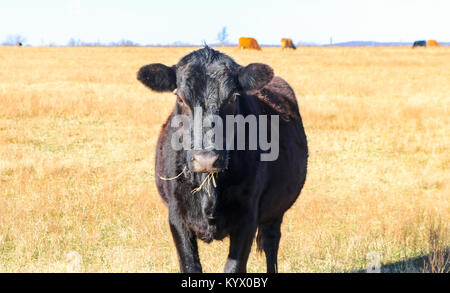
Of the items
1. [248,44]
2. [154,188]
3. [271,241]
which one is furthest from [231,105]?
[248,44]

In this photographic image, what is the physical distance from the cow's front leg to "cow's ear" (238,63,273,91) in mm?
1144

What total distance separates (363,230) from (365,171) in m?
4.68

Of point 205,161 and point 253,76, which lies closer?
point 205,161

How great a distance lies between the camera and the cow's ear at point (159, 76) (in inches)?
174

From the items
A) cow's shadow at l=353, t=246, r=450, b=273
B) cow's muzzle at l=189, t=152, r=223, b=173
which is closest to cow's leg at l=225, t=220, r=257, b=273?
cow's muzzle at l=189, t=152, r=223, b=173

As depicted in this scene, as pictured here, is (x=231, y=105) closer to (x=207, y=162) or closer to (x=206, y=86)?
(x=206, y=86)

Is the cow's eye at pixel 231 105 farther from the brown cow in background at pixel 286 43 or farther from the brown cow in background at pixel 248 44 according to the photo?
the brown cow in background at pixel 286 43

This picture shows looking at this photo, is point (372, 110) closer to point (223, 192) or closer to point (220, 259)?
point (220, 259)

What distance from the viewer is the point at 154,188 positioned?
9.16 m

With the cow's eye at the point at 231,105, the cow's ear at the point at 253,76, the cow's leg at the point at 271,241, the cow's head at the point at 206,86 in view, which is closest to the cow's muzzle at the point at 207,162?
the cow's head at the point at 206,86

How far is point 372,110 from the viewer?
1847 centimetres

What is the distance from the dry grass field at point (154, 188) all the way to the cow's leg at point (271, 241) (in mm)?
190

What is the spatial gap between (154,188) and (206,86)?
17.4 ft

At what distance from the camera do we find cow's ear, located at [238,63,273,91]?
434 cm
